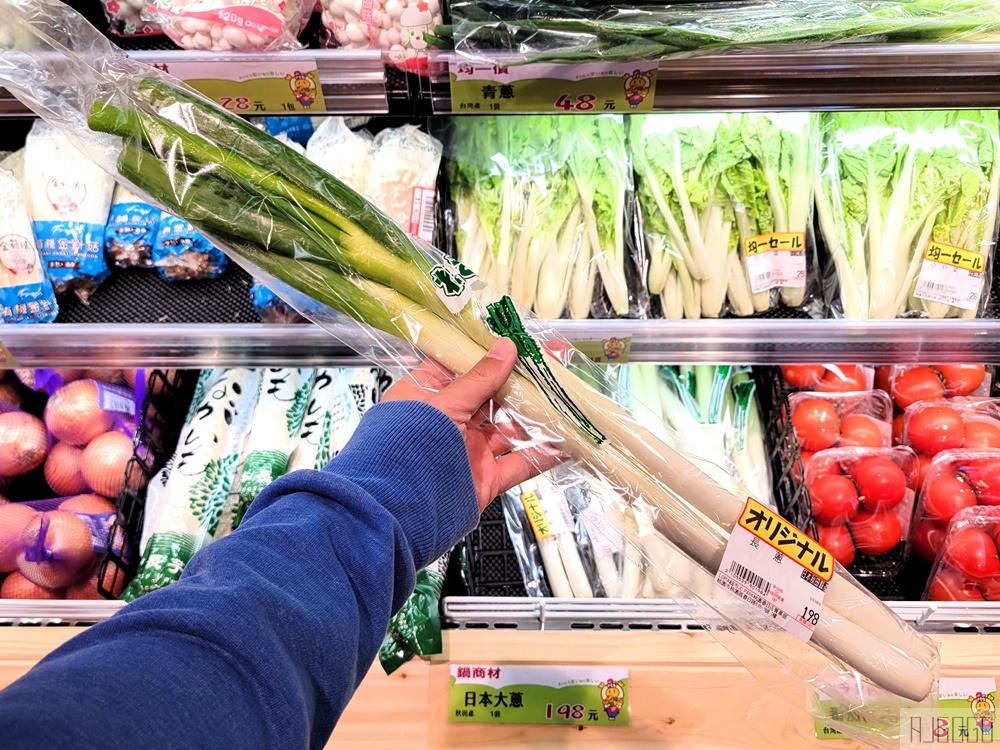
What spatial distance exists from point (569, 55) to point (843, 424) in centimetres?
103

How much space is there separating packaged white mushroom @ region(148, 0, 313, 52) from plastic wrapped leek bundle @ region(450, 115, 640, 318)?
1.58ft

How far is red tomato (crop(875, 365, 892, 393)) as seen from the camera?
5.42 feet

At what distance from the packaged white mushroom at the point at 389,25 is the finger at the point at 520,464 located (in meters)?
0.61

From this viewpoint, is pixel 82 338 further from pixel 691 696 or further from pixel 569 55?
pixel 691 696

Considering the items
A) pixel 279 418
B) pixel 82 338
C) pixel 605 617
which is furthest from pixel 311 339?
pixel 605 617

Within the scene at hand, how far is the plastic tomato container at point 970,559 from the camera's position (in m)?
1.36

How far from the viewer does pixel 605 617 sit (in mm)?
1296

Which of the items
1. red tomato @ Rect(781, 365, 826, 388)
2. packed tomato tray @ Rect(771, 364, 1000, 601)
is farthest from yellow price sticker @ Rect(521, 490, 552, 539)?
red tomato @ Rect(781, 365, 826, 388)

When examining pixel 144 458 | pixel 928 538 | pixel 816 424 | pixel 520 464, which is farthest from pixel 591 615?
pixel 144 458

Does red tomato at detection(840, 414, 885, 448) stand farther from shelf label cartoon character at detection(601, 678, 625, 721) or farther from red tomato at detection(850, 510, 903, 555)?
shelf label cartoon character at detection(601, 678, 625, 721)

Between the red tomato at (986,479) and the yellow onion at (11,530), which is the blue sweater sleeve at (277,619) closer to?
the yellow onion at (11,530)

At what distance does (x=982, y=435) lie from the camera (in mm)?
1495

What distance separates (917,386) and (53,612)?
1.84m

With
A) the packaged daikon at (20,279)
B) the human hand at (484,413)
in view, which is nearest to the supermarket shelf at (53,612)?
the packaged daikon at (20,279)
